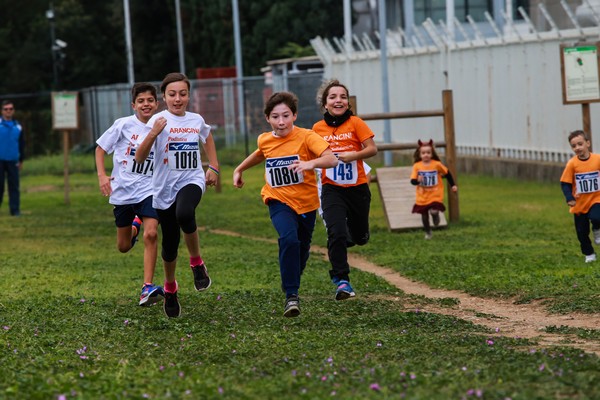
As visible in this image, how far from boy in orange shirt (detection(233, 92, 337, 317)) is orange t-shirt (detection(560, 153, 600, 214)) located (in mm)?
4570

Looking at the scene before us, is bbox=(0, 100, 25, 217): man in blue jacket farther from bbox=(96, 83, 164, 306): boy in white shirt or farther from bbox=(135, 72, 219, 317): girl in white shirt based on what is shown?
bbox=(135, 72, 219, 317): girl in white shirt

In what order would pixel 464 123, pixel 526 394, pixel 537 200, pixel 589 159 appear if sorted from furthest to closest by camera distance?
1. pixel 464 123
2. pixel 537 200
3. pixel 589 159
4. pixel 526 394

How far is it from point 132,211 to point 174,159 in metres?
1.88

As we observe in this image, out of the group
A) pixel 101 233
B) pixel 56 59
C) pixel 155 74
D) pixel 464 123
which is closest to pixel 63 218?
pixel 101 233

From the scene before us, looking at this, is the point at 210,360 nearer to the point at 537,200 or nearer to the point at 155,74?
the point at 537,200

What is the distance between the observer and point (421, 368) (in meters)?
7.92

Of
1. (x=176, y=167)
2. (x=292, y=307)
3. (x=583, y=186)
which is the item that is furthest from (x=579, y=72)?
(x=292, y=307)

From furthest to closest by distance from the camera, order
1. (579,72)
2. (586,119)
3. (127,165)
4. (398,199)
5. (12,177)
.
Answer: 1. (12,177)
2. (398,199)
3. (579,72)
4. (586,119)
5. (127,165)

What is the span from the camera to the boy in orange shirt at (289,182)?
35.2 feet

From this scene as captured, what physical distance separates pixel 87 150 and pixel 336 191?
34.9m

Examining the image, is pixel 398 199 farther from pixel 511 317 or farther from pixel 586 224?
pixel 511 317

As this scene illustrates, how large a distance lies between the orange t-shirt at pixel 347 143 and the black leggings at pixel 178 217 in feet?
4.63

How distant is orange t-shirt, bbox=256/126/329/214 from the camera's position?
1084 cm

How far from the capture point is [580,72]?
1891cm
